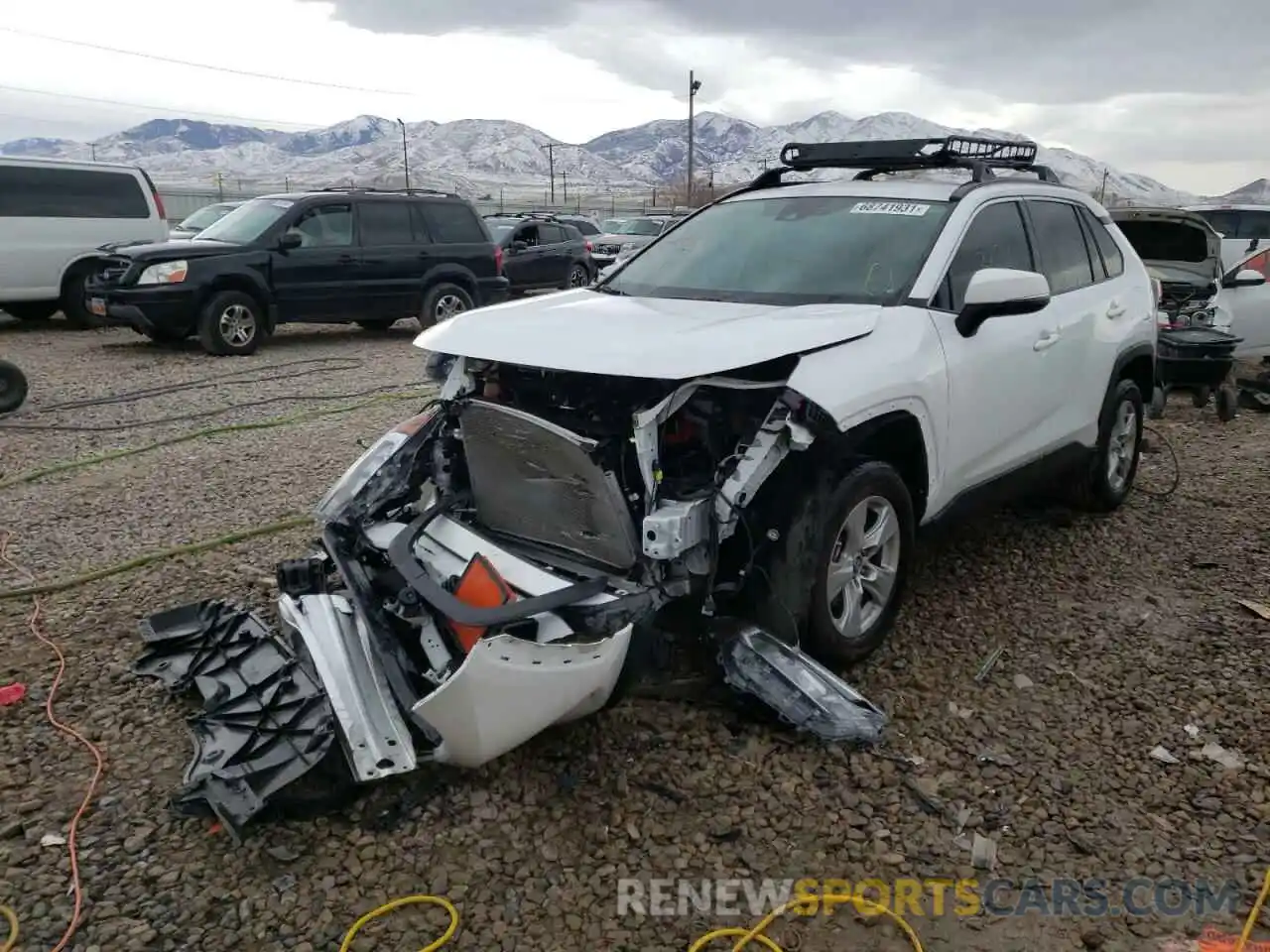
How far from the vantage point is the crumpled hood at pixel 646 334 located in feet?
10.2

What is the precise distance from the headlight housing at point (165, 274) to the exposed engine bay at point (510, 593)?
7760 mm

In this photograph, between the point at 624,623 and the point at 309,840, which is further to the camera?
the point at 624,623

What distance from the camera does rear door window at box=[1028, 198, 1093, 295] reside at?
187 inches

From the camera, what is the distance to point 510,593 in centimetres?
310

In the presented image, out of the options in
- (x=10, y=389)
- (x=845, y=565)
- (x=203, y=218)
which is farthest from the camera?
(x=203, y=218)

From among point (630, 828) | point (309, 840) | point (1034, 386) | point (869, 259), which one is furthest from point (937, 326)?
point (309, 840)

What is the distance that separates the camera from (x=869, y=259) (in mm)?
4035

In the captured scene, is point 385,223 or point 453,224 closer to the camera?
point 385,223

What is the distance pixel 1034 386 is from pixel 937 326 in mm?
881

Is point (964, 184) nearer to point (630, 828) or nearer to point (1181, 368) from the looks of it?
point (630, 828)

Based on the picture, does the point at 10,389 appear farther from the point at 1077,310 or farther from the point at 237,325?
the point at 1077,310

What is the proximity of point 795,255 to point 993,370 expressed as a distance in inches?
37.3

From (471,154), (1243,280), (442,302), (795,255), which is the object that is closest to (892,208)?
(795,255)

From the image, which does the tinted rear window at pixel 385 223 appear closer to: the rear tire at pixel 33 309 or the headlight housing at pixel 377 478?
the rear tire at pixel 33 309
